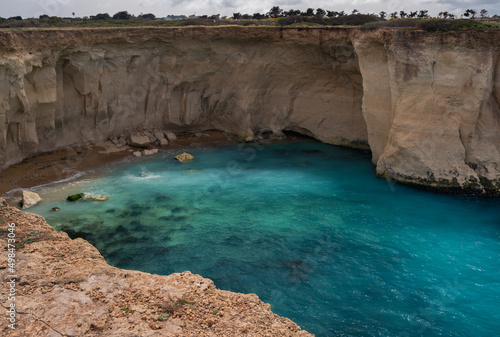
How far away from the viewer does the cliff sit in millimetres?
20844

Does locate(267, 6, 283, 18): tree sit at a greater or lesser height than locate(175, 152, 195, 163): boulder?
greater

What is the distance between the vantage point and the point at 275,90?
30938mm

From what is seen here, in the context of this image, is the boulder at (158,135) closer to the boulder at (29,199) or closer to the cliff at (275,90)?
the cliff at (275,90)

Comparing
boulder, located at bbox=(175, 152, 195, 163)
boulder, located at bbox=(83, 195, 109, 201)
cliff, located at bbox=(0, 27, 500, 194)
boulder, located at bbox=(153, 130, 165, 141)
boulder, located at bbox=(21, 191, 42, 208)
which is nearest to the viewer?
boulder, located at bbox=(21, 191, 42, 208)

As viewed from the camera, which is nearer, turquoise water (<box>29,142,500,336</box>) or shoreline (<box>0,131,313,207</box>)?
turquoise water (<box>29,142,500,336</box>)

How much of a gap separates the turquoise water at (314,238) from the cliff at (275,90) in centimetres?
270

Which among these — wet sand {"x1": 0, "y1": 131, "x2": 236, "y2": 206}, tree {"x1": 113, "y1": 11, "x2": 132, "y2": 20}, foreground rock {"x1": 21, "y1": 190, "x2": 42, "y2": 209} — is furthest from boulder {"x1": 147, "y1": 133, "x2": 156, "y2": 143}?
tree {"x1": 113, "y1": 11, "x2": 132, "y2": 20}

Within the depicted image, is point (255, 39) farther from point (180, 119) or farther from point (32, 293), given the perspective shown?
point (32, 293)

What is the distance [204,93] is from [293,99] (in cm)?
630

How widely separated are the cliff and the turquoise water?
2696mm

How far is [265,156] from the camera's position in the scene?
27.8 metres

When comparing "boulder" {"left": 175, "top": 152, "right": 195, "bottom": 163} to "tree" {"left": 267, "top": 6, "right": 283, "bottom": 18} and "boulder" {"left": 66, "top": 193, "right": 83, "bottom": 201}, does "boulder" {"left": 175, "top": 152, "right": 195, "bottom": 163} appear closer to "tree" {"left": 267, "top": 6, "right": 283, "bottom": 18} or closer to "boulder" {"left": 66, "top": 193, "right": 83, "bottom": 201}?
"boulder" {"left": 66, "top": 193, "right": 83, "bottom": 201}

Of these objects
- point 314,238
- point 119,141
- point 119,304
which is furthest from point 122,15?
point 119,304

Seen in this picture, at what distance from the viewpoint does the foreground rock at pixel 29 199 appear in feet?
63.1
